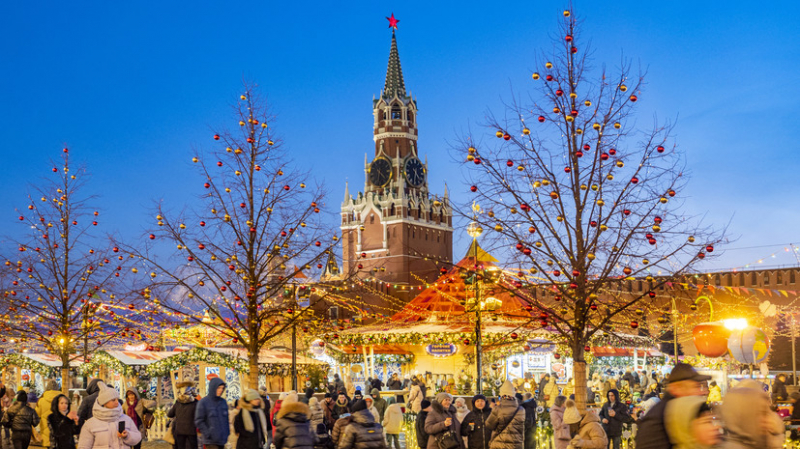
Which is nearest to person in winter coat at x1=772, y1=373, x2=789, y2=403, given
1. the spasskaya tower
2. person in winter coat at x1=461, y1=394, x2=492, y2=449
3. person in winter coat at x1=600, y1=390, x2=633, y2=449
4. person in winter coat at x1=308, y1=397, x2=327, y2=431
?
person in winter coat at x1=600, y1=390, x2=633, y2=449

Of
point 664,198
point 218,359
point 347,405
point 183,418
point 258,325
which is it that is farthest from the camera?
point 218,359

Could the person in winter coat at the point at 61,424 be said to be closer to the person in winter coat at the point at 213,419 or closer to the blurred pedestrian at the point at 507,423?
the person in winter coat at the point at 213,419

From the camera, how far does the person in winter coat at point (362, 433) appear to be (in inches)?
356

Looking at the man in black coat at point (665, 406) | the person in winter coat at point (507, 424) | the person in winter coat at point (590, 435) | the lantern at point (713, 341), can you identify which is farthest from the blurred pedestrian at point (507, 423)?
the lantern at point (713, 341)

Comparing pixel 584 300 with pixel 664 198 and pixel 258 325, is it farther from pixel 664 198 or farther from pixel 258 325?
pixel 258 325

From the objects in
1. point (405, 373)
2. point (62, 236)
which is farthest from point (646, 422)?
point (405, 373)

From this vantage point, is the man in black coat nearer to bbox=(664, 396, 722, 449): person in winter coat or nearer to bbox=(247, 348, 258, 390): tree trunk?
bbox=(664, 396, 722, 449): person in winter coat

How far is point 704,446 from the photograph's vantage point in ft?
17.3

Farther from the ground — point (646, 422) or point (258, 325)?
point (258, 325)

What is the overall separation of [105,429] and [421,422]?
456 centimetres

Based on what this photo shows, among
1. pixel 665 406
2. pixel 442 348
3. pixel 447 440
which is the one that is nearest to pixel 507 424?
pixel 447 440

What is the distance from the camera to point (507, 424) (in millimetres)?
10633

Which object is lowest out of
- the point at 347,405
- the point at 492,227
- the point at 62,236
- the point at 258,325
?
the point at 347,405

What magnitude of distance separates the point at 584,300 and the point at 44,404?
24.5ft
